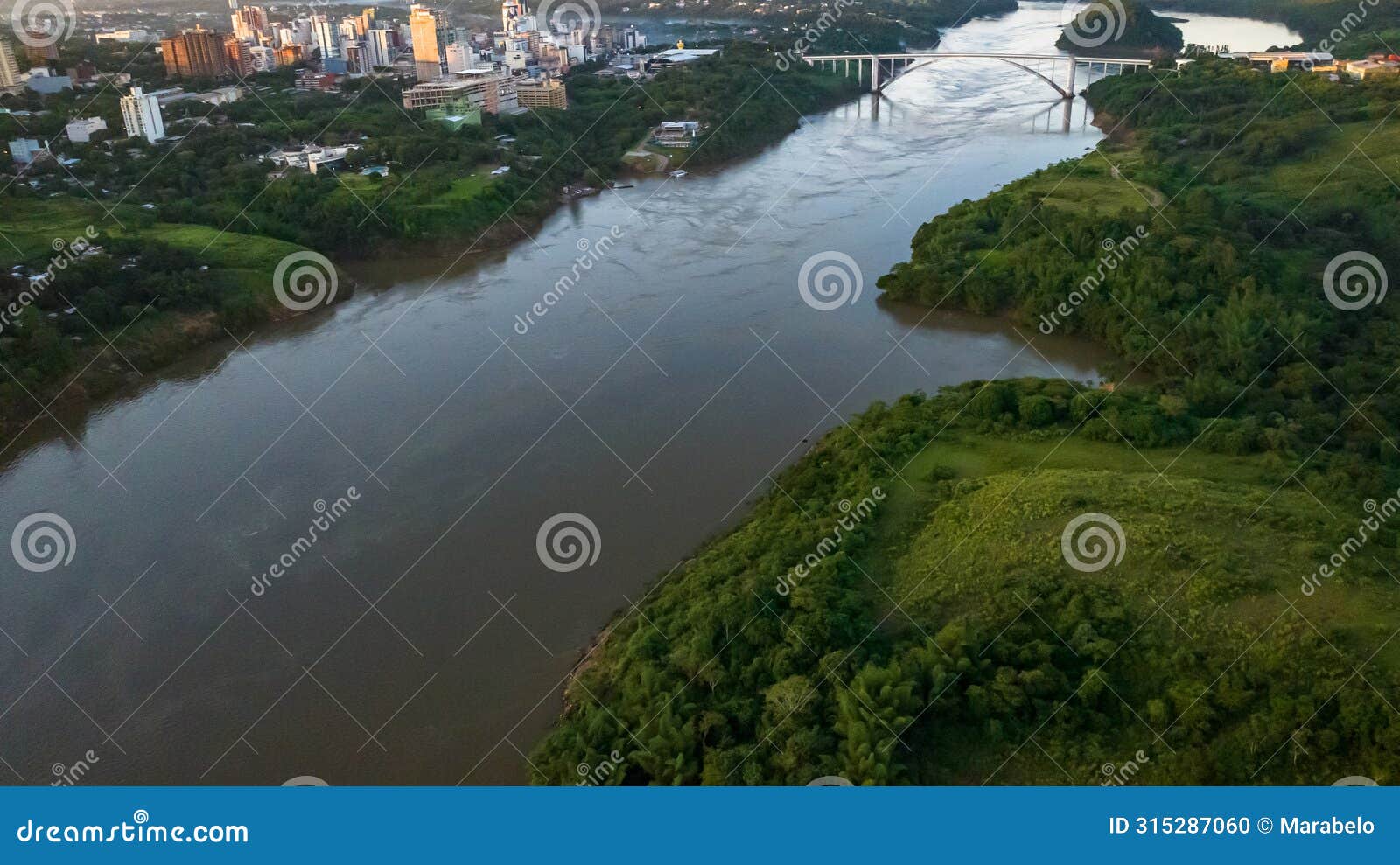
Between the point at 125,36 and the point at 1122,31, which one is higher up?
the point at 125,36

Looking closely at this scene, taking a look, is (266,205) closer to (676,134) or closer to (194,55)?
(676,134)

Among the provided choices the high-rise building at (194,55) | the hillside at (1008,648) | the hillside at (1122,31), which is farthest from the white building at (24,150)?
the hillside at (1122,31)

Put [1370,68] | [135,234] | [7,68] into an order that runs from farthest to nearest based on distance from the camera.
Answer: [7,68] < [1370,68] < [135,234]

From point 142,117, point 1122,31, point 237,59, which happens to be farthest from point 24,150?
point 1122,31

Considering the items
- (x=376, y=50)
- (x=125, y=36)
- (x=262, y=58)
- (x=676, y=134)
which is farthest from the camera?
(x=125, y=36)

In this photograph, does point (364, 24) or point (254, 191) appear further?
point (364, 24)

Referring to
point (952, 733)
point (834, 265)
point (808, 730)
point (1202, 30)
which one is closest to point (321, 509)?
point (808, 730)
